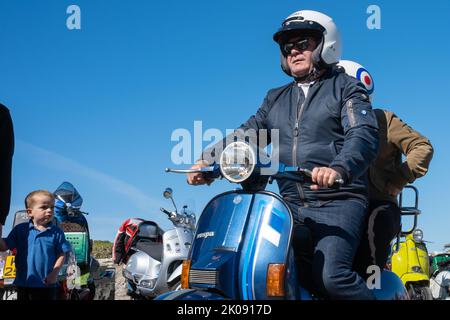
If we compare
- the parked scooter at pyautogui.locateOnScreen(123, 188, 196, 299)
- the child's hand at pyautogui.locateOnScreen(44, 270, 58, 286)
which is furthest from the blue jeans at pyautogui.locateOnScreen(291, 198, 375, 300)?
the parked scooter at pyautogui.locateOnScreen(123, 188, 196, 299)

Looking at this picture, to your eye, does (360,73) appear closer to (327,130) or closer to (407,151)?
(407,151)

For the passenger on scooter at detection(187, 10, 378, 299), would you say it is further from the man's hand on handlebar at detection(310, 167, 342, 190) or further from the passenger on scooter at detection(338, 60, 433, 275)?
the passenger on scooter at detection(338, 60, 433, 275)

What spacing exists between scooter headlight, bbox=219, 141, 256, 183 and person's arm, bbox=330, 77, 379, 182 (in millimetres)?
409

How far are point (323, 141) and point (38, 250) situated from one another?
11.0ft

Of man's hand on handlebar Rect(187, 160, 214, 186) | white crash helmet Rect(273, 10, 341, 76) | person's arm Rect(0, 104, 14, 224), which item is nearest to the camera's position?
person's arm Rect(0, 104, 14, 224)

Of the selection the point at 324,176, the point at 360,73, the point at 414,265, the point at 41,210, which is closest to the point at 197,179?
the point at 324,176

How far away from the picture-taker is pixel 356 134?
336 cm

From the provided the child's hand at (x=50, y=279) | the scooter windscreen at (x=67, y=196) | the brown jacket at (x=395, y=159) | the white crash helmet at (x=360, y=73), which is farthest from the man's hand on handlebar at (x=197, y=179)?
the scooter windscreen at (x=67, y=196)

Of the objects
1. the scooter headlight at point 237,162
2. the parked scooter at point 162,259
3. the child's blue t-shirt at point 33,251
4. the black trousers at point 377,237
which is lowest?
the parked scooter at point 162,259

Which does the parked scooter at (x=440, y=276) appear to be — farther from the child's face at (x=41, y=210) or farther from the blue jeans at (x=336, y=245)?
the blue jeans at (x=336, y=245)

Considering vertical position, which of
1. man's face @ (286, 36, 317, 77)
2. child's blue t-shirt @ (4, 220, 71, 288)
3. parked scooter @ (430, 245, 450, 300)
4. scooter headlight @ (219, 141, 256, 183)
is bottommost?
parked scooter @ (430, 245, 450, 300)

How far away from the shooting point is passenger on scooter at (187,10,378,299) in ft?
10.6

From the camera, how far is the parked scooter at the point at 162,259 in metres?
9.23

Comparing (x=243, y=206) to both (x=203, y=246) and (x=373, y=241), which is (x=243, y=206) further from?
(x=373, y=241)
